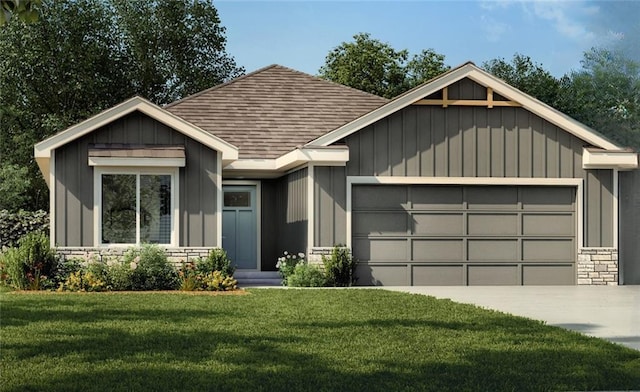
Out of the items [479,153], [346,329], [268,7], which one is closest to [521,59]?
[268,7]

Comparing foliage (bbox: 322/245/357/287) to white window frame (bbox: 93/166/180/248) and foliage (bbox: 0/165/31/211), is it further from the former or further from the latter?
foliage (bbox: 0/165/31/211)

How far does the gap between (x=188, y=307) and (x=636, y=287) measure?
10.4m

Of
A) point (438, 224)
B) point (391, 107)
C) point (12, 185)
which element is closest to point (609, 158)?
point (438, 224)

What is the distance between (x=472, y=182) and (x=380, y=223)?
220cm

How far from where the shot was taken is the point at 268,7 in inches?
1139

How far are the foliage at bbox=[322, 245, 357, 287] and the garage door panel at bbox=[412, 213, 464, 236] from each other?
5.60 feet

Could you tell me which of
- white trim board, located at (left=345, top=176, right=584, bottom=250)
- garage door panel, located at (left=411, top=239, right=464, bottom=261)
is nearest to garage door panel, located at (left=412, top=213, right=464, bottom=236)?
garage door panel, located at (left=411, top=239, right=464, bottom=261)

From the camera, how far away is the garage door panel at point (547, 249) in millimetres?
19766

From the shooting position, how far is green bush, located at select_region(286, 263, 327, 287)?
1851 centimetres

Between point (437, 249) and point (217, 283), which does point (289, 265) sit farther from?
point (437, 249)

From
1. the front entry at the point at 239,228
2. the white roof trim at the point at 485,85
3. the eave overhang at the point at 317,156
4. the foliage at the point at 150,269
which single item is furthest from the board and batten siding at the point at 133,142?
the front entry at the point at 239,228

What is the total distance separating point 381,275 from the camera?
1934 cm

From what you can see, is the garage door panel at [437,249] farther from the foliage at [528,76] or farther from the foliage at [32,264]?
the foliage at [528,76]

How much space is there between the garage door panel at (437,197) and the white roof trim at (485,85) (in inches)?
72.8
